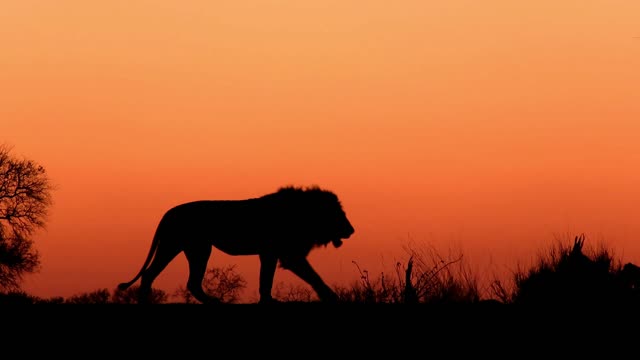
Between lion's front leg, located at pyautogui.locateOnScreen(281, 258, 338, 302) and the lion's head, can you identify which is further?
the lion's head

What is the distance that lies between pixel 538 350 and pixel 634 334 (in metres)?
1.44

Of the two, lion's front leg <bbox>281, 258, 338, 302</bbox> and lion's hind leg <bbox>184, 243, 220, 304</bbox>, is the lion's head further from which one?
lion's hind leg <bbox>184, 243, 220, 304</bbox>

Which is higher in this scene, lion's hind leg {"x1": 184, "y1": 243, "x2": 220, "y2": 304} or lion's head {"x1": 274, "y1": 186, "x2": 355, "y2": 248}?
lion's head {"x1": 274, "y1": 186, "x2": 355, "y2": 248}

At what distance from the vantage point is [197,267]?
58.3 ft

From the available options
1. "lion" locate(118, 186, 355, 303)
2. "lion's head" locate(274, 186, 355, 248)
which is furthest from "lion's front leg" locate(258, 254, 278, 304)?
"lion's head" locate(274, 186, 355, 248)

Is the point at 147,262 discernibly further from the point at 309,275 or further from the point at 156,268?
the point at 309,275

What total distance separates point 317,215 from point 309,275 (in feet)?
3.66

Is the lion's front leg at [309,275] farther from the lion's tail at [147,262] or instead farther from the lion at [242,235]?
the lion's tail at [147,262]

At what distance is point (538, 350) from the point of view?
39.8ft

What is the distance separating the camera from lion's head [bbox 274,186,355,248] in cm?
1842

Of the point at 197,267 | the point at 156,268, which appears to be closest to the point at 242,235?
the point at 197,267

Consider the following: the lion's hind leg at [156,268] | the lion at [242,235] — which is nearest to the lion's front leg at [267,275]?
the lion at [242,235]

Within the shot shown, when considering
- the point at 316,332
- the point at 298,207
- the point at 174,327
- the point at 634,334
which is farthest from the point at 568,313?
the point at 298,207

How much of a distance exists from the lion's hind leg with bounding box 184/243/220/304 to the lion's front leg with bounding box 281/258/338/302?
45.6 inches
